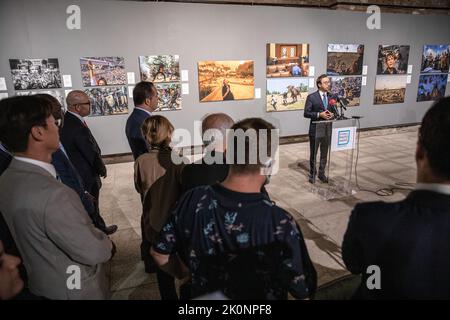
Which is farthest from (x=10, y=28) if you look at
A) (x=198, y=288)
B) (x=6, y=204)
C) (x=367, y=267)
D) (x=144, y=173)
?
(x=367, y=267)

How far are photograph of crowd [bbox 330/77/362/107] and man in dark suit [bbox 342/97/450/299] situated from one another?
28.7 feet

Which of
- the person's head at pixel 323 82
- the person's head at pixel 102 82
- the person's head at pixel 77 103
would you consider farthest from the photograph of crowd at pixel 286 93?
the person's head at pixel 77 103

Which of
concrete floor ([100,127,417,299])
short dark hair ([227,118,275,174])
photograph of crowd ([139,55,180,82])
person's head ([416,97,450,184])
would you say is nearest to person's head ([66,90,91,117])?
concrete floor ([100,127,417,299])

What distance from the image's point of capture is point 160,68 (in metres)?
7.64

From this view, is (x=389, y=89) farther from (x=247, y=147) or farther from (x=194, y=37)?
(x=247, y=147)

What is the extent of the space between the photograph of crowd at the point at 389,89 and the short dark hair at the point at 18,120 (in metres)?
10.5

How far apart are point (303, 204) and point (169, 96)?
181 inches

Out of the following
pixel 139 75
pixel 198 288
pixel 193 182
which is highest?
pixel 139 75

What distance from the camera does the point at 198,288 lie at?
1.47 m

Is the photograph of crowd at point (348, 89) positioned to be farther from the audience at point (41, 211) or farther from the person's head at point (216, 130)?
the audience at point (41, 211)

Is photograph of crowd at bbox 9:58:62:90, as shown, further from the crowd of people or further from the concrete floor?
the crowd of people

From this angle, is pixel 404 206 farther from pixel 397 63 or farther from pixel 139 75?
pixel 397 63

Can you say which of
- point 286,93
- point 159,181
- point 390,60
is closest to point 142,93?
point 159,181
